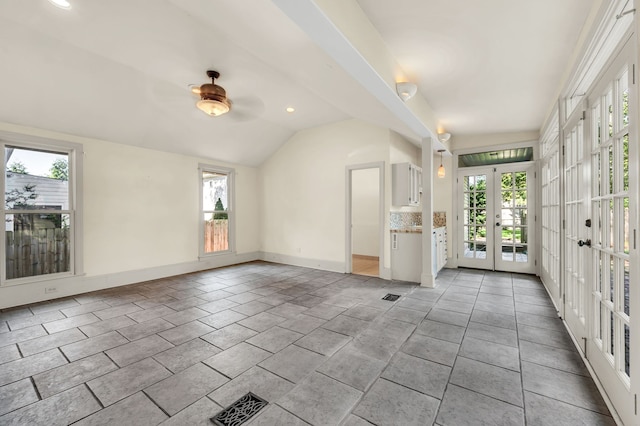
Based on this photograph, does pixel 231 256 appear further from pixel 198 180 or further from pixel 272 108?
pixel 272 108

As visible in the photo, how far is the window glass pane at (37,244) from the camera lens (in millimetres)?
3775

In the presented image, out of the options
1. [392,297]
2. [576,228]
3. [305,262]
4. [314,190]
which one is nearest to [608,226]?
[576,228]

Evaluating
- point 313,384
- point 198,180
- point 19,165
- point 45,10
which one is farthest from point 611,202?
point 19,165

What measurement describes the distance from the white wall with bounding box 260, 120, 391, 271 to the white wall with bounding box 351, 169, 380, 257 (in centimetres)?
155

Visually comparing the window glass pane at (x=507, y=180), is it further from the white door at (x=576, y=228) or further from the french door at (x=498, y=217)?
the white door at (x=576, y=228)

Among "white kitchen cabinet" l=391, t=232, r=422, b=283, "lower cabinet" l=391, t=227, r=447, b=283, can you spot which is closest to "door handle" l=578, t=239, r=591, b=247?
"lower cabinet" l=391, t=227, r=447, b=283

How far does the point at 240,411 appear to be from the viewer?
1745 mm

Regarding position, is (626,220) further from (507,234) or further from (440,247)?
(507,234)

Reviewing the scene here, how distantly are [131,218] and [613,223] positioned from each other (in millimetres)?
6079

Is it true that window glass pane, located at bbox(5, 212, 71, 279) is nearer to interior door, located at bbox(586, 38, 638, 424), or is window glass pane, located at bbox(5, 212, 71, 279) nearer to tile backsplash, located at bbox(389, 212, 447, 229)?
tile backsplash, located at bbox(389, 212, 447, 229)

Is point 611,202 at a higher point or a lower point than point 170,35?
lower

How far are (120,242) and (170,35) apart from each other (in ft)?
11.6

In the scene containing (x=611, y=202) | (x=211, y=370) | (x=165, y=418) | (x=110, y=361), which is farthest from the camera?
(x=110, y=361)

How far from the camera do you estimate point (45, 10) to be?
8.18 feet
